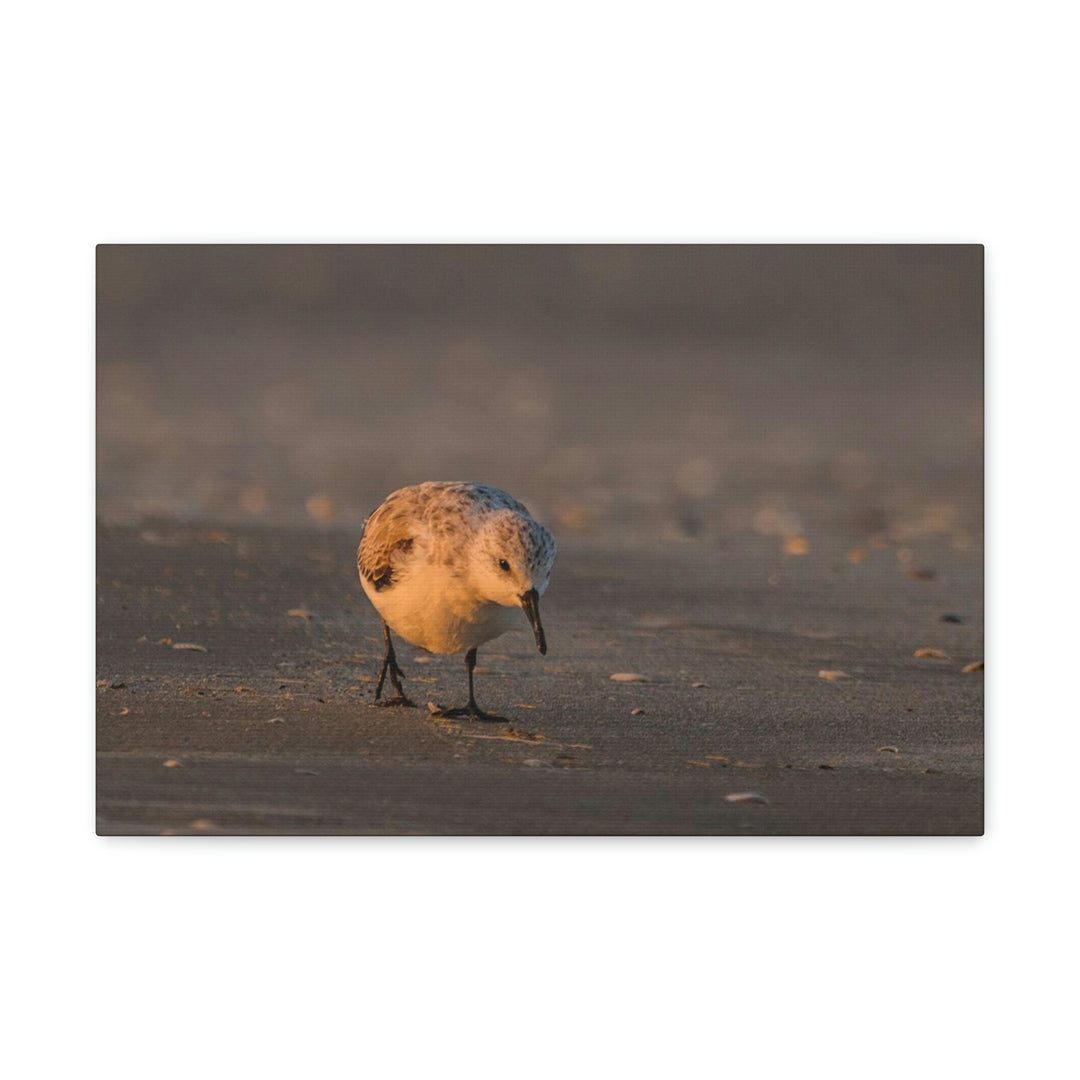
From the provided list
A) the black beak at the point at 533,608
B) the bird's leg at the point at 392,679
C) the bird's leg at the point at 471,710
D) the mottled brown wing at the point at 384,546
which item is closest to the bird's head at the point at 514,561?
the black beak at the point at 533,608

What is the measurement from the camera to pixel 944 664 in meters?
7.30

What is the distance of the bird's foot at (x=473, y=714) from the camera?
657 centimetres

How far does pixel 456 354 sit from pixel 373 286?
1.47m

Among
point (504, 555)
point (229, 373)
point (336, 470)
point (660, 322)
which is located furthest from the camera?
point (336, 470)

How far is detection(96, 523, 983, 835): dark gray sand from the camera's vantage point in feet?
20.0

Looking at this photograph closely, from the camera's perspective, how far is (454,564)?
20.1 ft

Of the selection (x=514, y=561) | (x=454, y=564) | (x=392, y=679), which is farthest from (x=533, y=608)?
(x=392, y=679)

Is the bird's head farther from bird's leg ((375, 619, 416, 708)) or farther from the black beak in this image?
bird's leg ((375, 619, 416, 708))

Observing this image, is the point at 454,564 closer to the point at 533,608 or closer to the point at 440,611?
the point at 440,611

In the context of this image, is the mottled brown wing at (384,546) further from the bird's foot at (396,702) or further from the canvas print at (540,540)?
the bird's foot at (396,702)

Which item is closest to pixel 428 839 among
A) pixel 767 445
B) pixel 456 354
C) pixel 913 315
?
pixel 913 315

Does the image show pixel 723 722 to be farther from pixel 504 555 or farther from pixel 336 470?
pixel 336 470

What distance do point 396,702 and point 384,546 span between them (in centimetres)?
61

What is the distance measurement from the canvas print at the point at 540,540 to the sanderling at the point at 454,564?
0.04 ft
